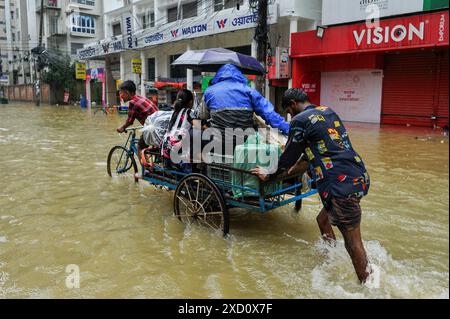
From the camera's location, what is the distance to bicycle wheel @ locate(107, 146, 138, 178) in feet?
24.4

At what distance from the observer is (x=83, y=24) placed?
45.1 meters

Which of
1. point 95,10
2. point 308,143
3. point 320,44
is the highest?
point 95,10

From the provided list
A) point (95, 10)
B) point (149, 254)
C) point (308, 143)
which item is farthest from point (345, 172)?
point (95, 10)

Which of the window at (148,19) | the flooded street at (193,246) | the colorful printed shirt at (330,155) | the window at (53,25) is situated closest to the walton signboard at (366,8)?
the flooded street at (193,246)

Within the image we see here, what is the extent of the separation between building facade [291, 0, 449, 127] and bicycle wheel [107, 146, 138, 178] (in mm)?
10818

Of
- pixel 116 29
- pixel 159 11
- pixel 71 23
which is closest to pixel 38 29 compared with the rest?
pixel 71 23

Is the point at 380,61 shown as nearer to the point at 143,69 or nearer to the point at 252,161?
the point at 252,161

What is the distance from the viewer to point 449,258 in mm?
1586

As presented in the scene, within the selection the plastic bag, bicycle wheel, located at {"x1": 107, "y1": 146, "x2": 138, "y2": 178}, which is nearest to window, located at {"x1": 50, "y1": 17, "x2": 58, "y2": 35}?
bicycle wheel, located at {"x1": 107, "y1": 146, "x2": 138, "y2": 178}

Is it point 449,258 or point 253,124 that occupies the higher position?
point 253,124

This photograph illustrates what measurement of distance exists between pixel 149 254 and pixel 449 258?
3.21 meters

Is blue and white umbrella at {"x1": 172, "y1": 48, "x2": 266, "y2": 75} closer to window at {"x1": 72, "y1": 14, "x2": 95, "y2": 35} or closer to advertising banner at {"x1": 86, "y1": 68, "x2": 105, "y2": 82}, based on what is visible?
advertising banner at {"x1": 86, "y1": 68, "x2": 105, "y2": 82}

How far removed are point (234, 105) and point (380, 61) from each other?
14.0 m
